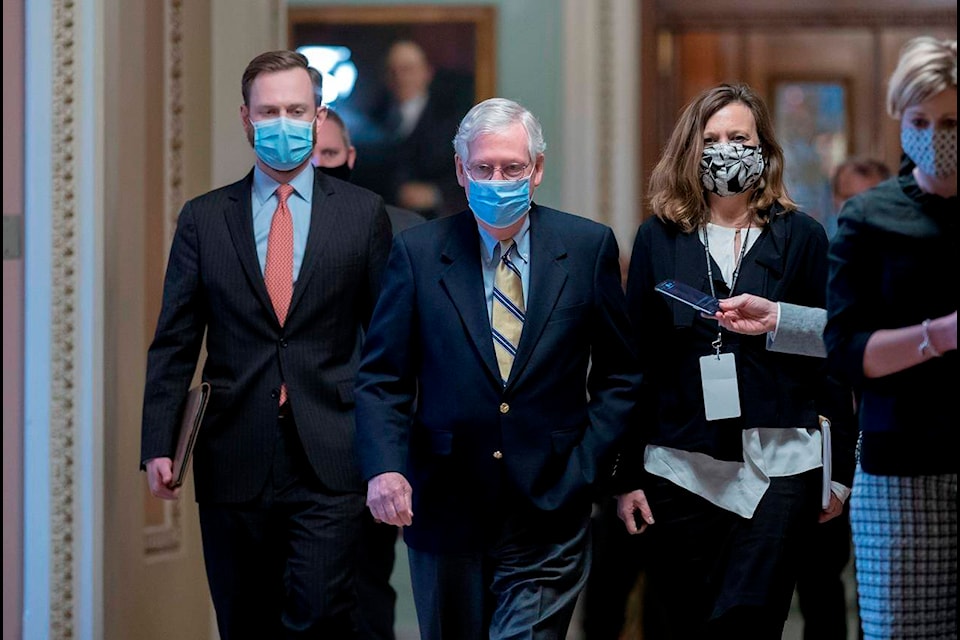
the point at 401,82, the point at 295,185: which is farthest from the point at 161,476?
the point at 401,82

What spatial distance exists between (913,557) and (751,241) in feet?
4.16

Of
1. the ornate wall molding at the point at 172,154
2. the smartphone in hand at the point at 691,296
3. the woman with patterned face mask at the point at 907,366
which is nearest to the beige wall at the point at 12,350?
the ornate wall molding at the point at 172,154

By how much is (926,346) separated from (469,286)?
53.2 inches

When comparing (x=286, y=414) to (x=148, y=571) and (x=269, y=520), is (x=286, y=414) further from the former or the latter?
(x=148, y=571)

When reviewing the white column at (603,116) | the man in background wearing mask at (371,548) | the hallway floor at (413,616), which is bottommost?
the hallway floor at (413,616)

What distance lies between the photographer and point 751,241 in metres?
4.24

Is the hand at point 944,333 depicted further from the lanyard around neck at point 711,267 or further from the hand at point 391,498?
the hand at point 391,498

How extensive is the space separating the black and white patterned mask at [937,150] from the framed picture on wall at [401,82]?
581 centimetres

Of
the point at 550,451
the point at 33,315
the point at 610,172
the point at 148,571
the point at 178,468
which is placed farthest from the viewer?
the point at 610,172

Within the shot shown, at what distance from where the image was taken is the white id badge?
13.3 feet

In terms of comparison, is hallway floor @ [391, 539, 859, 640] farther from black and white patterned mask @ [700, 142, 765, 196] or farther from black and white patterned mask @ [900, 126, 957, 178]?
black and white patterned mask @ [900, 126, 957, 178]

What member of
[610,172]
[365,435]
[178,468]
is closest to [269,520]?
[178,468]

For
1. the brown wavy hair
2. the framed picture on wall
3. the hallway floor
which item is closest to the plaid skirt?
the brown wavy hair

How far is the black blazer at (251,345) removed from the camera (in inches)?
178
